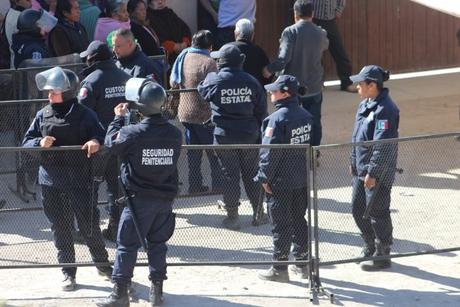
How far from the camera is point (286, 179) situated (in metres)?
9.73

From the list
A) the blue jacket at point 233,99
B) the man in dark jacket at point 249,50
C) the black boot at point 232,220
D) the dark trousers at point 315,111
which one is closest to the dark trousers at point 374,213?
the black boot at point 232,220

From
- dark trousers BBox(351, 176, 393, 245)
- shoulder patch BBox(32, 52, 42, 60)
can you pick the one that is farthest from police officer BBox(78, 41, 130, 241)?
dark trousers BBox(351, 176, 393, 245)

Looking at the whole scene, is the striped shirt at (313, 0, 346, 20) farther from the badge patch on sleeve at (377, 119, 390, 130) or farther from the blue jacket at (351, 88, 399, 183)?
the badge patch on sleeve at (377, 119, 390, 130)

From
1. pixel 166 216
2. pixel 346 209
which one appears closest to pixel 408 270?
pixel 346 209

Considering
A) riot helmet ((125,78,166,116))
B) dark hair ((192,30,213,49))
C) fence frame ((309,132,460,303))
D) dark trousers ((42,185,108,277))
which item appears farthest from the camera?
dark hair ((192,30,213,49))

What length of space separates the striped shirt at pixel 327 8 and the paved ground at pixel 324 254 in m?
3.94

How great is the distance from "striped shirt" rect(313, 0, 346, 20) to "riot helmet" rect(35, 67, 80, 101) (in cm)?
577

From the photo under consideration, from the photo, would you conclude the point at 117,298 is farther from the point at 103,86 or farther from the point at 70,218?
the point at 103,86

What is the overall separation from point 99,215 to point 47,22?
377cm

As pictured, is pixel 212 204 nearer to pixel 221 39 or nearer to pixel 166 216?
pixel 166 216

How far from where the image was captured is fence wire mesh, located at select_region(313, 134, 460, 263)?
10172 millimetres

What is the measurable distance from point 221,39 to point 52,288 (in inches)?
226

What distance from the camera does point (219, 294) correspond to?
9.72 meters

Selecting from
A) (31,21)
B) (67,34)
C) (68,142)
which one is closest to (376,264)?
(68,142)
